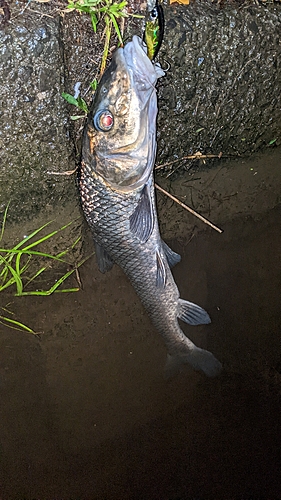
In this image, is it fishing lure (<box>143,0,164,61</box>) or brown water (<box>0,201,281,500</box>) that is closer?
fishing lure (<box>143,0,164,61</box>)

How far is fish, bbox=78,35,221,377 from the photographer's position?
5.44ft

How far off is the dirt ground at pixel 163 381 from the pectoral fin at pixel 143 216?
1.97ft

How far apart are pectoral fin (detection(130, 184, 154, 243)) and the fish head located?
78 mm

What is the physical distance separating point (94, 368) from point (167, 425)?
67 centimetres

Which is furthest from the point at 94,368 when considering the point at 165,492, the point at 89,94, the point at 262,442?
the point at 89,94

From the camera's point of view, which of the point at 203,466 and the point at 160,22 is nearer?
the point at 160,22

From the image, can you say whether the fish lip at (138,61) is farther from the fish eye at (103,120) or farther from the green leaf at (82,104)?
the green leaf at (82,104)

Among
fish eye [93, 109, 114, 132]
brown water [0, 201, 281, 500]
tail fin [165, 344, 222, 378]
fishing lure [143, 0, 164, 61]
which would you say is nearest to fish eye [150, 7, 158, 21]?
fishing lure [143, 0, 164, 61]

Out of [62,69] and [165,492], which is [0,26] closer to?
[62,69]

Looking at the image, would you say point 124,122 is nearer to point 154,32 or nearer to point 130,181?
point 130,181

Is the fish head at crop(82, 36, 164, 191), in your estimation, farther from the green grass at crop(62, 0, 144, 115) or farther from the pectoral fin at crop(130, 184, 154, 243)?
the green grass at crop(62, 0, 144, 115)

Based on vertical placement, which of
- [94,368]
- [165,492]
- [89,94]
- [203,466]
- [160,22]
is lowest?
[165,492]

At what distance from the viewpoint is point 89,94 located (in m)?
2.12

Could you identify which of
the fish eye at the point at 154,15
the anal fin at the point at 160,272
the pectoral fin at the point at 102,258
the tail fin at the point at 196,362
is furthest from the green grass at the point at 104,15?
the tail fin at the point at 196,362
